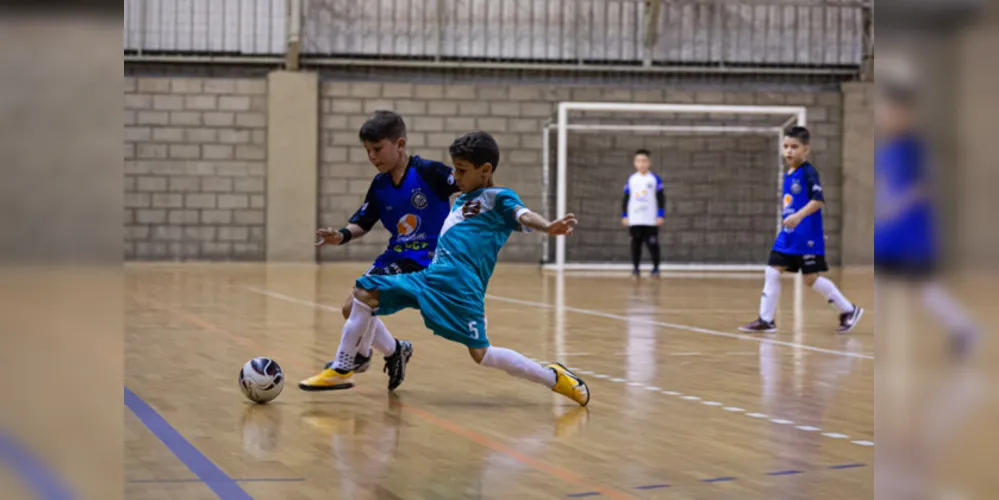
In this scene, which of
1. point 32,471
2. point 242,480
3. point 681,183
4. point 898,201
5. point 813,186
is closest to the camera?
point 898,201

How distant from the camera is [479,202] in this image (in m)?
4.95

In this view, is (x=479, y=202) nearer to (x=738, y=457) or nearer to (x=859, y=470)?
(x=738, y=457)

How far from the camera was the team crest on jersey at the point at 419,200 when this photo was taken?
5.40 meters

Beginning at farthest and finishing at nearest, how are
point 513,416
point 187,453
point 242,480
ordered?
point 513,416, point 187,453, point 242,480

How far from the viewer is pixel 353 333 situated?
5199 mm

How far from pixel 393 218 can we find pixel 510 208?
33.3 inches

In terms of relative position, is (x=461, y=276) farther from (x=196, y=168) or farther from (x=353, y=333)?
(x=196, y=168)

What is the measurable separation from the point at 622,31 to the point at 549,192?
3179 mm

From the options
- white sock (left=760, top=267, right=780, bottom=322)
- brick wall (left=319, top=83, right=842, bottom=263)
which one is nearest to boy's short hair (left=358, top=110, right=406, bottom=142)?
white sock (left=760, top=267, right=780, bottom=322)

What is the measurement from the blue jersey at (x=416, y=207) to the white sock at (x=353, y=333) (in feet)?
1.22

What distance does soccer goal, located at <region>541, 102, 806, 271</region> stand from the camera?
20.1m

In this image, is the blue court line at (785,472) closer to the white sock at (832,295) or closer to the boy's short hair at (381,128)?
the boy's short hair at (381,128)

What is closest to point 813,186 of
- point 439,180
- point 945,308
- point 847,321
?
point 847,321

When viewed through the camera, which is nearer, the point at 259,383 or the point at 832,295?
the point at 259,383
